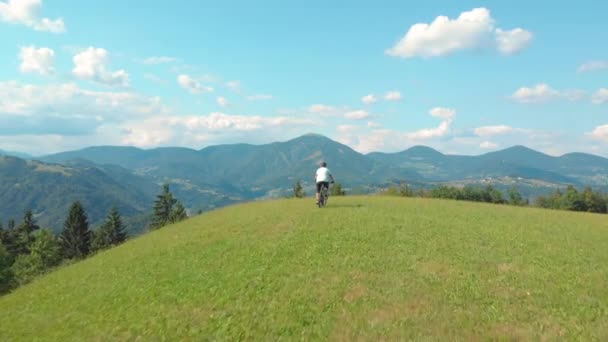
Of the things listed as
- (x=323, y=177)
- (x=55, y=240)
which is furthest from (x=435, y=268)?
(x=55, y=240)

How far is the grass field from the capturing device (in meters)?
A: 9.54

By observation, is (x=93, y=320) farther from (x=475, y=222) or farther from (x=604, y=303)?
(x=475, y=222)

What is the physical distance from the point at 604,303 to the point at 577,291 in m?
1.03

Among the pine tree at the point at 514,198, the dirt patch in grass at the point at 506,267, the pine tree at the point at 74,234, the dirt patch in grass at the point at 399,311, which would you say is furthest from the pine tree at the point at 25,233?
the pine tree at the point at 514,198

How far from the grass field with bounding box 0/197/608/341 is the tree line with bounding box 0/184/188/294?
47227 mm

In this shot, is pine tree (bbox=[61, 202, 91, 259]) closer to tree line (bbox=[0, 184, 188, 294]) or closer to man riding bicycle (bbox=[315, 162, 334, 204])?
tree line (bbox=[0, 184, 188, 294])

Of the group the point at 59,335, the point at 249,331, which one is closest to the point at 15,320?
the point at 59,335

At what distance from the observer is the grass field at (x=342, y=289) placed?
954 centimetres

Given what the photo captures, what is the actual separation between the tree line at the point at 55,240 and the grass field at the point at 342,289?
4723cm

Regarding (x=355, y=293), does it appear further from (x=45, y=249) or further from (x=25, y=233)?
(x=25, y=233)

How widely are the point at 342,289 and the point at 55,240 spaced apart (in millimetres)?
77842

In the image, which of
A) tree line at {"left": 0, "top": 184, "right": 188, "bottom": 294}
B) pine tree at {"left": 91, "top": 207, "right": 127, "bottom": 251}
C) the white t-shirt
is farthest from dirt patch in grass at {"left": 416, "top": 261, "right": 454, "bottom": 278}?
pine tree at {"left": 91, "top": 207, "right": 127, "bottom": 251}

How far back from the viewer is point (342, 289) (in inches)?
473

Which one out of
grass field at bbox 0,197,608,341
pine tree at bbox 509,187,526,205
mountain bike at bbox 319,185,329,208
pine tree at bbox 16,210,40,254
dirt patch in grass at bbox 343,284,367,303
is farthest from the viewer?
pine tree at bbox 509,187,526,205
